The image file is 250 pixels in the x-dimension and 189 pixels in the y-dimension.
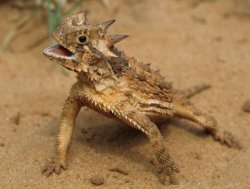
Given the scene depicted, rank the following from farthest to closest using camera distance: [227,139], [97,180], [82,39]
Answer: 1. [227,139]
2. [97,180]
3. [82,39]

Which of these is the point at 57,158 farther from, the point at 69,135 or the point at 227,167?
the point at 227,167

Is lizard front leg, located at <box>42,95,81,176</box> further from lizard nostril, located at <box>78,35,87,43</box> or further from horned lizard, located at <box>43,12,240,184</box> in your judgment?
lizard nostril, located at <box>78,35,87,43</box>

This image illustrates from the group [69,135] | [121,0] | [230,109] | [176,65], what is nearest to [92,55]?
[69,135]

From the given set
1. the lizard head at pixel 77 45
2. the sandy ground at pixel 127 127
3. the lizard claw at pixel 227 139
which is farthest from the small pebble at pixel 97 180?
the lizard claw at pixel 227 139

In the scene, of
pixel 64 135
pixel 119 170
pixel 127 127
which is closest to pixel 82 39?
pixel 64 135

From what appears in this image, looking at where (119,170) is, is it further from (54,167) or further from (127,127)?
(127,127)

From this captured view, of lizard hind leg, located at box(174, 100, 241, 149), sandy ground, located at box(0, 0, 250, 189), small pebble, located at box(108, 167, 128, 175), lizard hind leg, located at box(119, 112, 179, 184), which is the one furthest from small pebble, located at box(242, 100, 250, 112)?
small pebble, located at box(108, 167, 128, 175)
